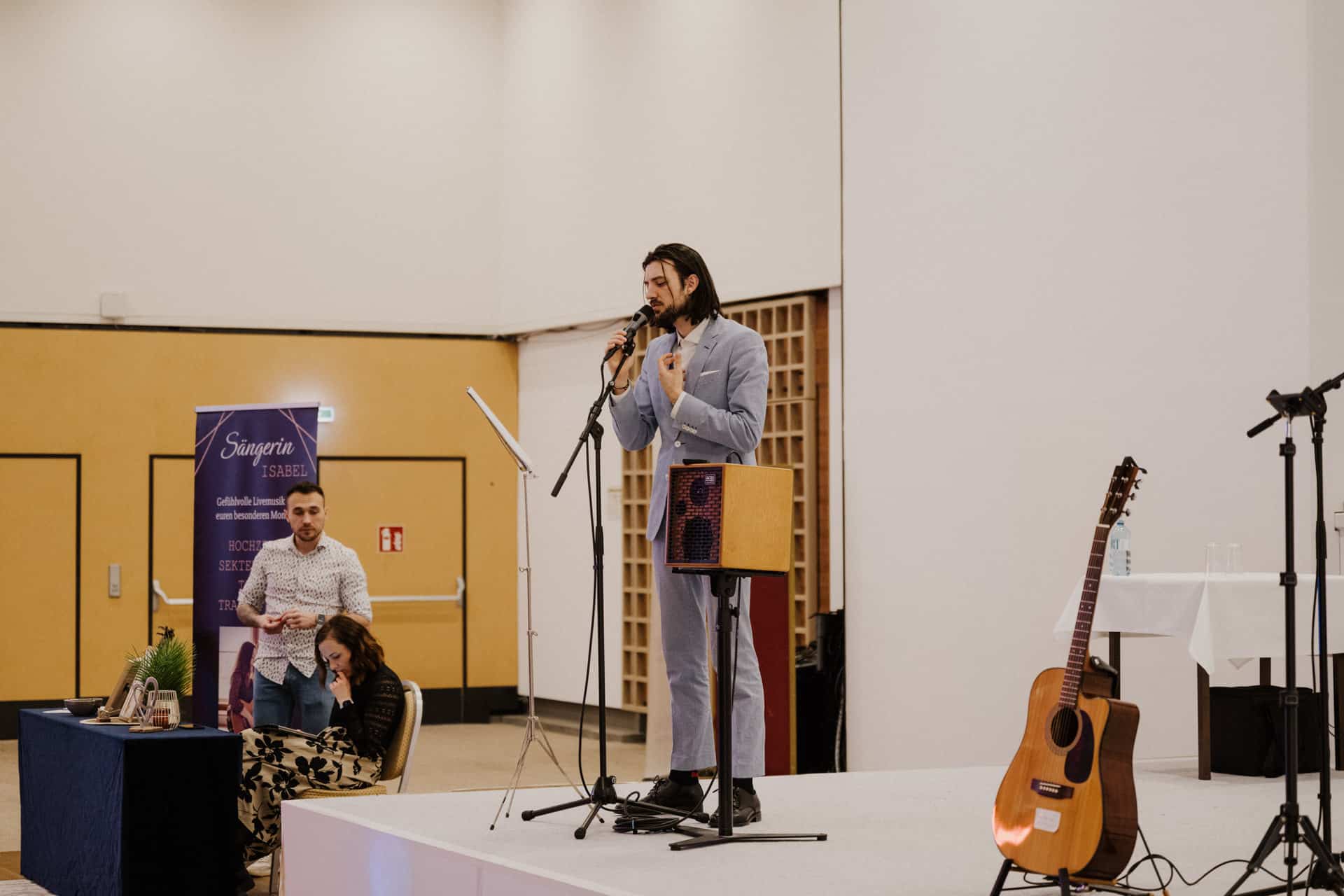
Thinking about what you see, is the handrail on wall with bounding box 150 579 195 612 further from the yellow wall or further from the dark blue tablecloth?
the dark blue tablecloth

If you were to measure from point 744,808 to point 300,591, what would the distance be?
3086 mm

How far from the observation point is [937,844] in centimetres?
375

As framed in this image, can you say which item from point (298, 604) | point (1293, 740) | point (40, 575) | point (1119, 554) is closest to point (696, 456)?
point (1293, 740)

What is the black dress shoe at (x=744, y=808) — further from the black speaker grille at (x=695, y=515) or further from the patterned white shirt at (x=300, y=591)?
the patterned white shirt at (x=300, y=591)

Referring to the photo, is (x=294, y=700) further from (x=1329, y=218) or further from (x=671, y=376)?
(x=1329, y=218)

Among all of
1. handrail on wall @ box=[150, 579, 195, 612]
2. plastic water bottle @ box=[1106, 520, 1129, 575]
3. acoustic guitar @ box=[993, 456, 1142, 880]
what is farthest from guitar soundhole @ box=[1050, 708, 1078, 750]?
handrail on wall @ box=[150, 579, 195, 612]

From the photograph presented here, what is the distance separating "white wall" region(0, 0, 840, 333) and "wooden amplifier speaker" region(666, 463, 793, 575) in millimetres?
5371

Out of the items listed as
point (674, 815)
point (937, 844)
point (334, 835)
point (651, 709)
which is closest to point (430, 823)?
point (334, 835)

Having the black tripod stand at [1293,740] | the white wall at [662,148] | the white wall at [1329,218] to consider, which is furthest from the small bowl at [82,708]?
the white wall at [1329,218]

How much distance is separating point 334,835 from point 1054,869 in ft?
6.62

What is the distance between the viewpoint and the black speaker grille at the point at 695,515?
3467 millimetres

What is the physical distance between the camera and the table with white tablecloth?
4816mm

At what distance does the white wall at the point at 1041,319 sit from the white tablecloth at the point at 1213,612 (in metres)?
0.95

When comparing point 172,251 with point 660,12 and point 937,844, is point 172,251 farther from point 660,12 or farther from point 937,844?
point 937,844
